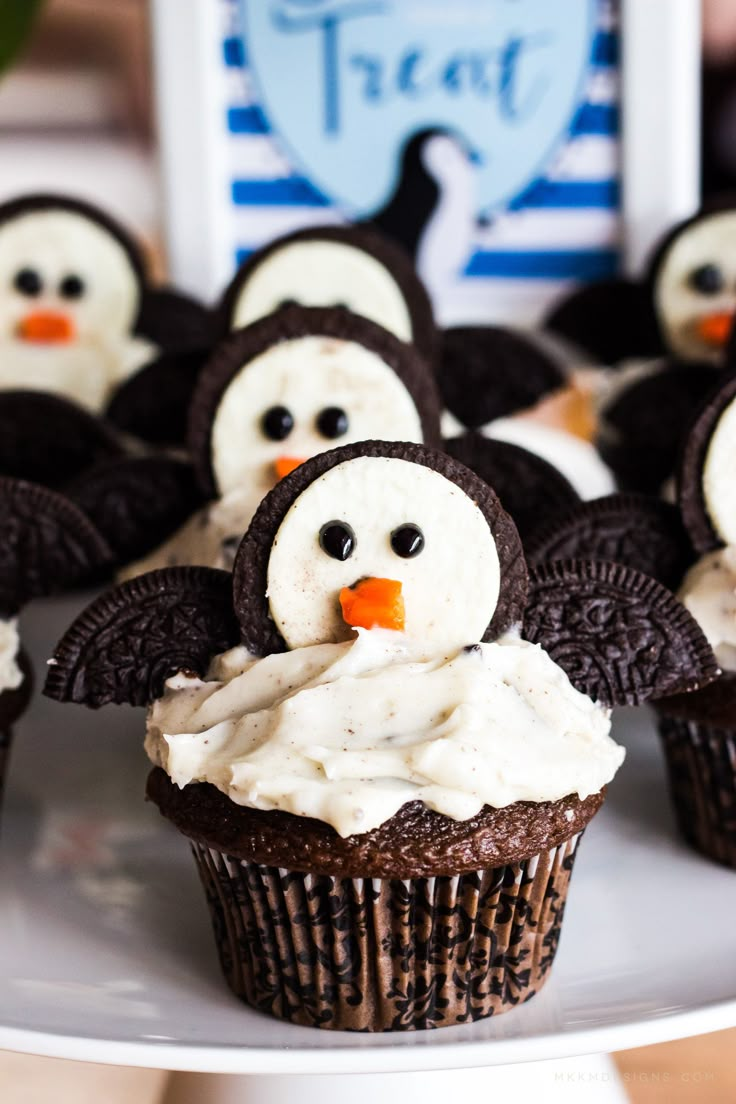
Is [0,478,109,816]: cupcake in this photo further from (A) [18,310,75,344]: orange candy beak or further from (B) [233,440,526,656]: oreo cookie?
(A) [18,310,75,344]: orange candy beak

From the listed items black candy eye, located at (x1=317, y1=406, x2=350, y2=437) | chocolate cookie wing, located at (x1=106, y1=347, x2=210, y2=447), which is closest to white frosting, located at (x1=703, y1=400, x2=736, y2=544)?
black candy eye, located at (x1=317, y1=406, x2=350, y2=437)

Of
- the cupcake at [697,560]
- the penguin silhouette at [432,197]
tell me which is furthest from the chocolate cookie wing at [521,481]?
the penguin silhouette at [432,197]

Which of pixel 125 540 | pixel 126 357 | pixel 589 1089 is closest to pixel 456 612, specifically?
pixel 589 1089

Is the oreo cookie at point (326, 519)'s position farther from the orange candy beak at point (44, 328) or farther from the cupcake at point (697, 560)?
the orange candy beak at point (44, 328)

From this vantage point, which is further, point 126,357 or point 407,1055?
point 126,357

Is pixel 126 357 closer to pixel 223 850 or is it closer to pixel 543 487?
pixel 543 487

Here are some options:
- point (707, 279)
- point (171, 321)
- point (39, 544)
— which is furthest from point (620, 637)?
point (171, 321)
